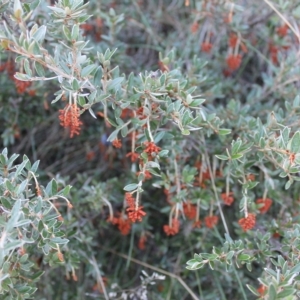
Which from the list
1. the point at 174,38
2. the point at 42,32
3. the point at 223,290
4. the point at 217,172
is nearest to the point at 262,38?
the point at 174,38

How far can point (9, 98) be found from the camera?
1639mm

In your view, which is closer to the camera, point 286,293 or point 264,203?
point 286,293

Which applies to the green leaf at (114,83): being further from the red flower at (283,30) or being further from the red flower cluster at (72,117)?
the red flower at (283,30)

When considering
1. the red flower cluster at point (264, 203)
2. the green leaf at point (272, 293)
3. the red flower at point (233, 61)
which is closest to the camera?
the green leaf at point (272, 293)

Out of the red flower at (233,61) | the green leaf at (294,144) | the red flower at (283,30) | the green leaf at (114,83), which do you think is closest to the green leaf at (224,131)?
the green leaf at (294,144)

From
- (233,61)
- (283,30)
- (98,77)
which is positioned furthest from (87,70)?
(283,30)

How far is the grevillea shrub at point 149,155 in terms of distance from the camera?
1.07 m

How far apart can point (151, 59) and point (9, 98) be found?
632 millimetres

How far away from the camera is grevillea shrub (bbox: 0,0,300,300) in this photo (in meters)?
1.07

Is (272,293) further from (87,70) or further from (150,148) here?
(87,70)

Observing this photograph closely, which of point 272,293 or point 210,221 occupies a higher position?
point 272,293

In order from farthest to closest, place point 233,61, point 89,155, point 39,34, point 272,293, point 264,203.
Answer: point 89,155 < point 233,61 < point 264,203 < point 39,34 < point 272,293

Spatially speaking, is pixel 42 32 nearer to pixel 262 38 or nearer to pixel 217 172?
pixel 217 172

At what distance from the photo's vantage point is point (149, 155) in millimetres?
1134
